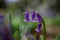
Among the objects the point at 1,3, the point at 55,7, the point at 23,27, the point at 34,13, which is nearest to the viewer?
the point at 34,13

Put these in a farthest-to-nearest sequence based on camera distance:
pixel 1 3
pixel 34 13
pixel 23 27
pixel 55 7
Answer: pixel 1 3
pixel 55 7
pixel 23 27
pixel 34 13

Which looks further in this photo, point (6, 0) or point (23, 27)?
→ point (6, 0)

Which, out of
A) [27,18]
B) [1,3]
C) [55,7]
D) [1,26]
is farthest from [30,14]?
[1,3]

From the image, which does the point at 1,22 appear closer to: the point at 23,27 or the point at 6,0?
the point at 23,27

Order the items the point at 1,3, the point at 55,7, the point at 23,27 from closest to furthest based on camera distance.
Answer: the point at 23,27 < the point at 55,7 < the point at 1,3

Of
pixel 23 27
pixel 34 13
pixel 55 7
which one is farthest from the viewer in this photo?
pixel 55 7

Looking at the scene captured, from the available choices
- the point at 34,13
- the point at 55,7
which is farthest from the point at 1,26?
the point at 55,7

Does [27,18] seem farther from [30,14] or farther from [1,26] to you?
[1,26]

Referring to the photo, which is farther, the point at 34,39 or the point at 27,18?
the point at 34,39
